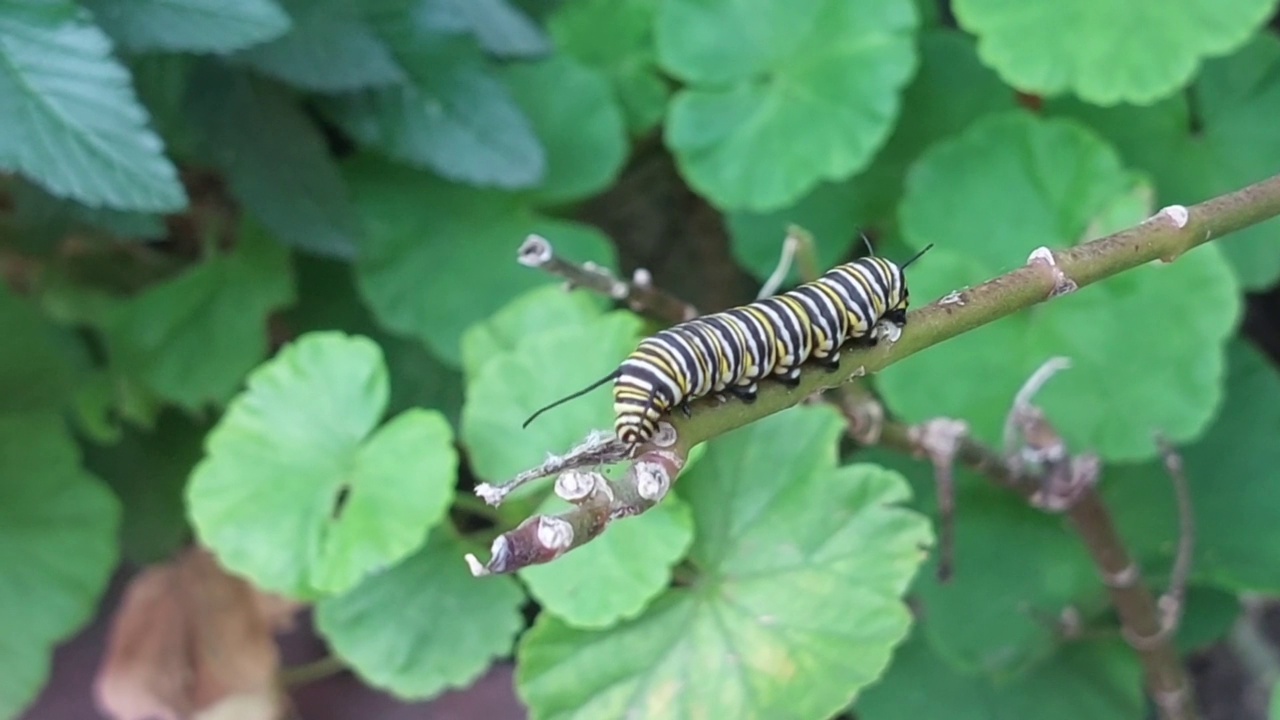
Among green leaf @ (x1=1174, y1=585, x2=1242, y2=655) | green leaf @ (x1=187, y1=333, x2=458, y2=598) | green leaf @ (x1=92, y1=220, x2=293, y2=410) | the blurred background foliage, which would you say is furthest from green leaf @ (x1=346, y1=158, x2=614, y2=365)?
green leaf @ (x1=1174, y1=585, x2=1242, y2=655)

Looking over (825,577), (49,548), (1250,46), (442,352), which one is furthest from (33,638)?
(1250,46)

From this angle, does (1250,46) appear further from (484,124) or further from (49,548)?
(49,548)

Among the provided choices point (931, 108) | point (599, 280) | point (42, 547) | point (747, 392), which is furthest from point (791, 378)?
point (42, 547)

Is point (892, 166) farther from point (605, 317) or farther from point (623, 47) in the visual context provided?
point (605, 317)

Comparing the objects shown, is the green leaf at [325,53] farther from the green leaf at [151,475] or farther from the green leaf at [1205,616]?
the green leaf at [1205,616]

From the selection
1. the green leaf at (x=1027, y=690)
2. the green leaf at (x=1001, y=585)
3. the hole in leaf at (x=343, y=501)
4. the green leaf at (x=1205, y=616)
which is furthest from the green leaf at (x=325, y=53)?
the green leaf at (x=1205, y=616)

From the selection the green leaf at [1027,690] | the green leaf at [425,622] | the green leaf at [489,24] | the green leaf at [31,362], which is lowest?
the green leaf at [1027,690]
